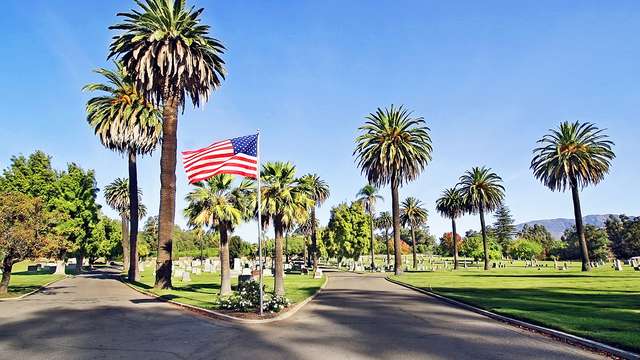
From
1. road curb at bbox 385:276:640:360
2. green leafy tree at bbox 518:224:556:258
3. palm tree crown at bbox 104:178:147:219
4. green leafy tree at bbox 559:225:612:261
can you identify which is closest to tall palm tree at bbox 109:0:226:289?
road curb at bbox 385:276:640:360

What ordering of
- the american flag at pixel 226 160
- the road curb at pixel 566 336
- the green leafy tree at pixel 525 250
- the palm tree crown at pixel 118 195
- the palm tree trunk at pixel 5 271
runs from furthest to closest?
the green leafy tree at pixel 525 250
the palm tree crown at pixel 118 195
the palm tree trunk at pixel 5 271
the american flag at pixel 226 160
the road curb at pixel 566 336

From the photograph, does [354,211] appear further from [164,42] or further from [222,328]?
[222,328]

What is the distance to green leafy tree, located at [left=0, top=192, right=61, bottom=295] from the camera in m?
26.1

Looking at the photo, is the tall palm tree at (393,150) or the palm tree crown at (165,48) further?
the tall palm tree at (393,150)

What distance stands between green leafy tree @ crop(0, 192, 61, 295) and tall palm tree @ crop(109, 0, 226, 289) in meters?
7.12

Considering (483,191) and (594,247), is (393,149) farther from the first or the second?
(594,247)

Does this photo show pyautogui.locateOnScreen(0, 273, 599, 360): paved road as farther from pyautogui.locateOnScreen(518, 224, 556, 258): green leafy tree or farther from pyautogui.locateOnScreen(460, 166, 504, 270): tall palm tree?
pyautogui.locateOnScreen(518, 224, 556, 258): green leafy tree

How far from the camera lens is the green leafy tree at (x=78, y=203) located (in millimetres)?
54031

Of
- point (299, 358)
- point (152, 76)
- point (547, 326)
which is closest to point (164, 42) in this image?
point (152, 76)

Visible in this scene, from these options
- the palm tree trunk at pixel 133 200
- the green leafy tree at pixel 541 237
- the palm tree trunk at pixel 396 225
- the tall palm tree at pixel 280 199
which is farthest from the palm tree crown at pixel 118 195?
the green leafy tree at pixel 541 237

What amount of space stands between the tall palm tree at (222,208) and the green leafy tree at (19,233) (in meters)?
9.61

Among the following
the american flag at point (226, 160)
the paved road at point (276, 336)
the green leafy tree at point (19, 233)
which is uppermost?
the american flag at point (226, 160)

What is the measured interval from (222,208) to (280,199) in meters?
3.54

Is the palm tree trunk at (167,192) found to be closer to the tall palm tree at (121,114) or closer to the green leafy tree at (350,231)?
the tall palm tree at (121,114)
